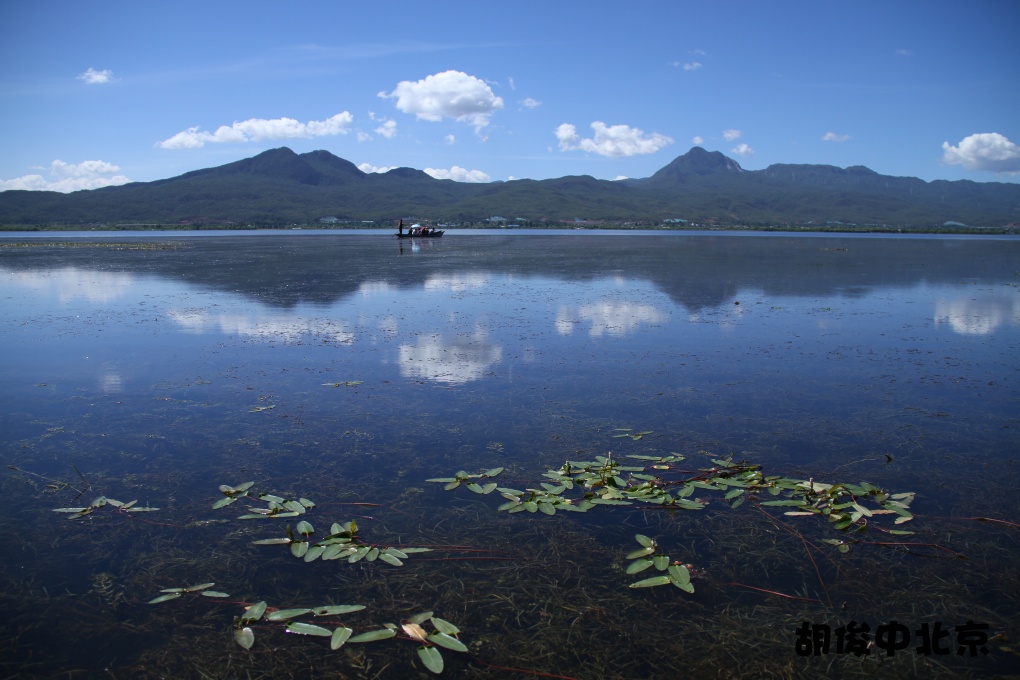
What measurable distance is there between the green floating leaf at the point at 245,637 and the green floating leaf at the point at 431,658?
1.19 metres

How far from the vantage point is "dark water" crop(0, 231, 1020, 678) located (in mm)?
4547

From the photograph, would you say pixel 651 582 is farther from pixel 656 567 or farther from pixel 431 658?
pixel 431 658

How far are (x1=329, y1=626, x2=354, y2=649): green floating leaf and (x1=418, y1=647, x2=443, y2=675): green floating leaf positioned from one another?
0.53 metres

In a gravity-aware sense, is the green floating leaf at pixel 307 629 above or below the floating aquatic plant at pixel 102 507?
below

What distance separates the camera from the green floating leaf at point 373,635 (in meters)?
4.47

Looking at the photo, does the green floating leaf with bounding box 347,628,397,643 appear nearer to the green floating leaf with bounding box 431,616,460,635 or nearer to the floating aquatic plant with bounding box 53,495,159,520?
the green floating leaf with bounding box 431,616,460,635

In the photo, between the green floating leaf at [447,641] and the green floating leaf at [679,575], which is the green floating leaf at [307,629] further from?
the green floating leaf at [679,575]

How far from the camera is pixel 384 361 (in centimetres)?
1249

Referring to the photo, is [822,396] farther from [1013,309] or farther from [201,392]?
[1013,309]

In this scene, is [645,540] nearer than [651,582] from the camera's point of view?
Result: No

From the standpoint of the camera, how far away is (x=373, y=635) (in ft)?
14.8

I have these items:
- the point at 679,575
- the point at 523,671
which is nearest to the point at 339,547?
the point at 523,671

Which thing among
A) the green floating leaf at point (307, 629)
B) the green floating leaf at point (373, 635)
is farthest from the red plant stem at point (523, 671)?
the green floating leaf at point (307, 629)

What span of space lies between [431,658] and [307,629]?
3.14 feet
